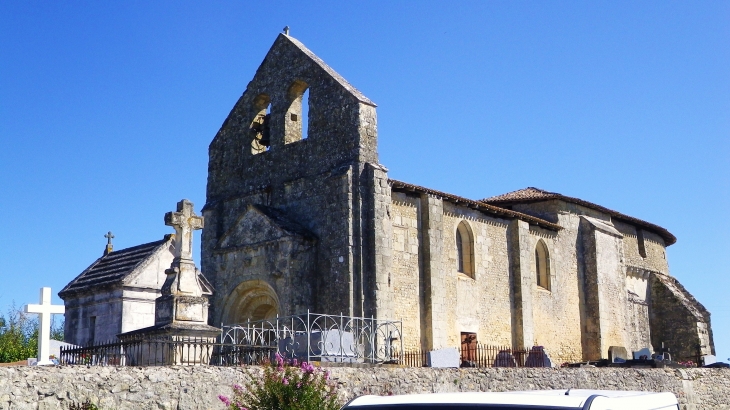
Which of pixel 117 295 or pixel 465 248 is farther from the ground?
pixel 465 248

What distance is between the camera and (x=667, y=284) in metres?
33.7

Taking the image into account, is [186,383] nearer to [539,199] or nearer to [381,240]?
[381,240]

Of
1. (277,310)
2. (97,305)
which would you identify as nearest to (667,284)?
(277,310)

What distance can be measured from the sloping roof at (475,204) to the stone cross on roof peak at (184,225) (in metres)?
6.80

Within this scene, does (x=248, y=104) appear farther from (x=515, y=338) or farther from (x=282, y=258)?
(x=515, y=338)

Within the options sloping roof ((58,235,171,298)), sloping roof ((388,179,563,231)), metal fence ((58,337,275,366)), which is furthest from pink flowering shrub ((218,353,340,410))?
sloping roof ((388,179,563,231))

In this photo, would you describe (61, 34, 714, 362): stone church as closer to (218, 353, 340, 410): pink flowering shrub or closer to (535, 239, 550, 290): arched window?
(535, 239, 550, 290): arched window

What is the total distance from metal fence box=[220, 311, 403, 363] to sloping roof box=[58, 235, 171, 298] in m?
2.86

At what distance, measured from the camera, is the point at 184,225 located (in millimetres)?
16109

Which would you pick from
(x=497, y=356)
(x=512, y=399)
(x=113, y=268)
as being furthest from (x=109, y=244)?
(x=512, y=399)

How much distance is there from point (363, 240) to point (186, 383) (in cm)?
1031

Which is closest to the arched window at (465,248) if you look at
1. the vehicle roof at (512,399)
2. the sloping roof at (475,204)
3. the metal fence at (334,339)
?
the sloping roof at (475,204)

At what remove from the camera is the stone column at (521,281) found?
25625 millimetres

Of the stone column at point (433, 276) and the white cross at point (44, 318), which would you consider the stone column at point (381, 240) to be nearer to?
the stone column at point (433, 276)
